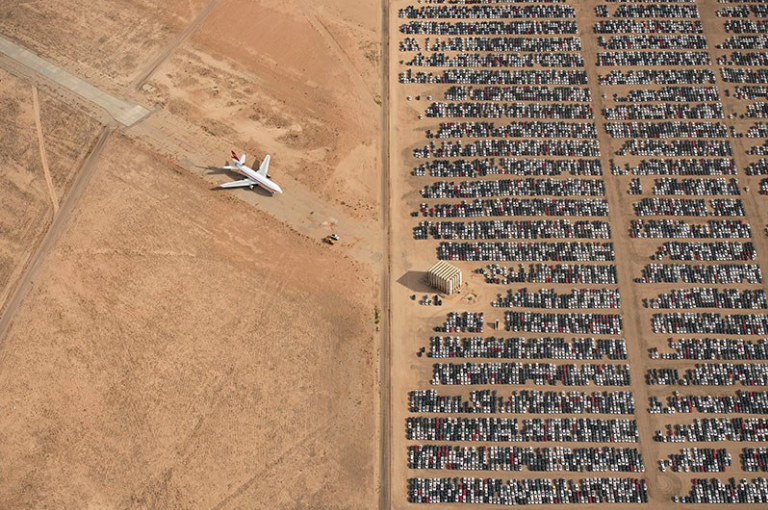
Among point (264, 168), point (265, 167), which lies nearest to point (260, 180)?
point (264, 168)

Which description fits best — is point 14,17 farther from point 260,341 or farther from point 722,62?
point 722,62

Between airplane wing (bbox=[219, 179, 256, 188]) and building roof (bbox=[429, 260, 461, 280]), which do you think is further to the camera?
airplane wing (bbox=[219, 179, 256, 188])

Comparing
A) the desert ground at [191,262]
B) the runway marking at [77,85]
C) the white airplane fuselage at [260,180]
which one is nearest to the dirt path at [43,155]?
the desert ground at [191,262]

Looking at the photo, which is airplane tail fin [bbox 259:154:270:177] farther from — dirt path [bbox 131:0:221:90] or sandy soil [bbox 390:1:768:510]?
dirt path [bbox 131:0:221:90]

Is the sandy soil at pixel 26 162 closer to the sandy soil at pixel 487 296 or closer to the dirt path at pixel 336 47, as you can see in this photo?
the dirt path at pixel 336 47

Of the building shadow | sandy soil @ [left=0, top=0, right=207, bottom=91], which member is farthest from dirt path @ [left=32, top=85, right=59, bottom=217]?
the building shadow

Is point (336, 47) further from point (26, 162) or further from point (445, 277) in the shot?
point (26, 162)

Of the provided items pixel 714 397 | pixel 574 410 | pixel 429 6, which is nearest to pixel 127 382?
pixel 574 410
